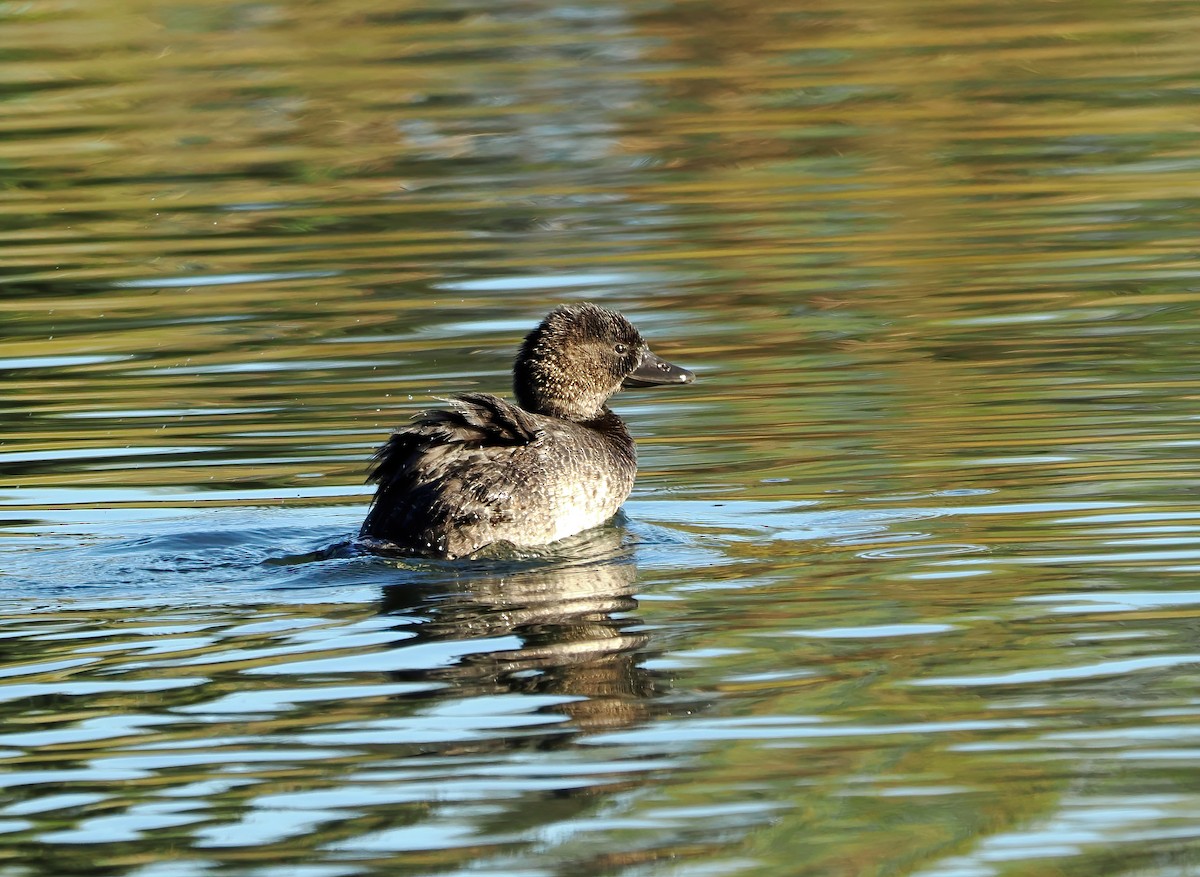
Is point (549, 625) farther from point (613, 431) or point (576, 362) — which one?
point (576, 362)

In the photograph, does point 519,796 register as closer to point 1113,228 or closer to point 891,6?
point 1113,228

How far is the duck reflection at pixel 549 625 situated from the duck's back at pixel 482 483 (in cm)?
14

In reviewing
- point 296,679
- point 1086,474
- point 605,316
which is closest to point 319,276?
point 605,316

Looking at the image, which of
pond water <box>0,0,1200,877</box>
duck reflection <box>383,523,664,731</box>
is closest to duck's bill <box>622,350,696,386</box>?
pond water <box>0,0,1200,877</box>

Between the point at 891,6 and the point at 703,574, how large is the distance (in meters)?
17.6

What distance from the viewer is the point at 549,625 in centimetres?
730

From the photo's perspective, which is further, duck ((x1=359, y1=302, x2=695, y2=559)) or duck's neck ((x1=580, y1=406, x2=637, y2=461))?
duck's neck ((x1=580, y1=406, x2=637, y2=461))

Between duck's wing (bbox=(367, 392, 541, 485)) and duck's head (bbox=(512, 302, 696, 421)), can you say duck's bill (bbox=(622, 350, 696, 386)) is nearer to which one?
duck's head (bbox=(512, 302, 696, 421))

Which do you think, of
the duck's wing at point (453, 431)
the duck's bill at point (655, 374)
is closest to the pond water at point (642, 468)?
the duck's bill at point (655, 374)

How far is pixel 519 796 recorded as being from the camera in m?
5.60

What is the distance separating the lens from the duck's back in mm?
8484

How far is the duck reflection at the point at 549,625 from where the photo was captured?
6.52 meters

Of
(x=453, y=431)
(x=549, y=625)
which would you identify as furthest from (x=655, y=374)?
(x=549, y=625)

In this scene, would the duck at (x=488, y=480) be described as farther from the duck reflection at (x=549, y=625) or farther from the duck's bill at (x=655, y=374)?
the duck's bill at (x=655, y=374)
